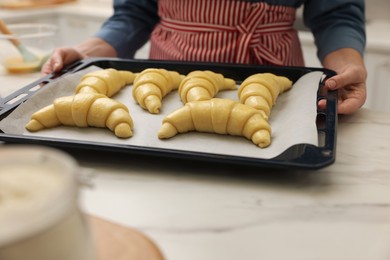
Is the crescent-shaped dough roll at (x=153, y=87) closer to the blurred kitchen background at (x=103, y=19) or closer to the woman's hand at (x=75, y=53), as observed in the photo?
the woman's hand at (x=75, y=53)

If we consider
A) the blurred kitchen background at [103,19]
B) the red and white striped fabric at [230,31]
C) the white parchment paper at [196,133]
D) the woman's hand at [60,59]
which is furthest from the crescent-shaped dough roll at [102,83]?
the blurred kitchen background at [103,19]

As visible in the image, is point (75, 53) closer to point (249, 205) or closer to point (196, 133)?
point (196, 133)

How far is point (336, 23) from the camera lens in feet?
3.85

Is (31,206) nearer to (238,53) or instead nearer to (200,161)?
(200,161)

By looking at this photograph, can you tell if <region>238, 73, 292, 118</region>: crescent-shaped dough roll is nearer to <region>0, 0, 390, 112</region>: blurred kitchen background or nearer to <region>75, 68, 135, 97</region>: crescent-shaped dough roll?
<region>75, 68, 135, 97</region>: crescent-shaped dough roll

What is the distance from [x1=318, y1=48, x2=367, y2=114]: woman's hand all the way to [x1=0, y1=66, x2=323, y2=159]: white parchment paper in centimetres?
4

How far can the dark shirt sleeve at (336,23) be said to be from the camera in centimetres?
113

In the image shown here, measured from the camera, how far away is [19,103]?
33.6 inches

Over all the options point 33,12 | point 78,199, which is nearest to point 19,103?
point 78,199

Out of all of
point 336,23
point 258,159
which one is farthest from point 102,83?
point 336,23

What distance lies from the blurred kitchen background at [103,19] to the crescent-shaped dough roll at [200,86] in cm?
105

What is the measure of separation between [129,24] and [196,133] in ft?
2.13

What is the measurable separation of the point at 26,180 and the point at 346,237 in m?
0.34

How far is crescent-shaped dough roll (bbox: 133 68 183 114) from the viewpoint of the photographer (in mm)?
863
